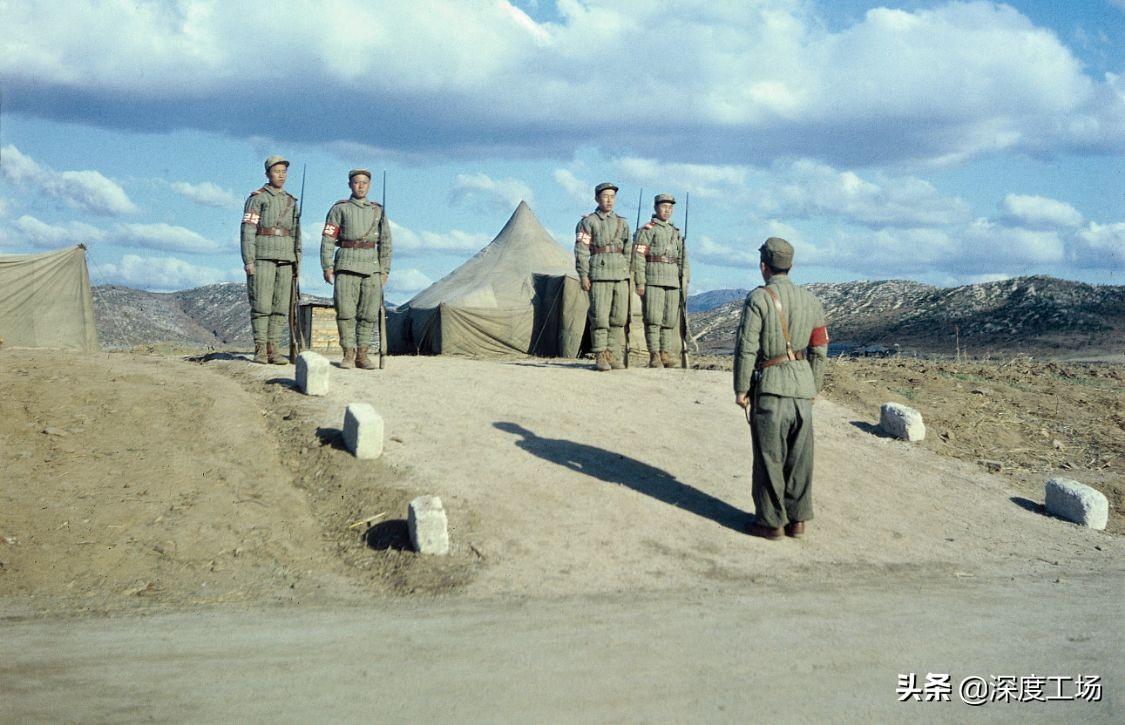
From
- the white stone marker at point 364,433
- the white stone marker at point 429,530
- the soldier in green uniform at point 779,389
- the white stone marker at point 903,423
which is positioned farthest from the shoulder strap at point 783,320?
the white stone marker at point 903,423

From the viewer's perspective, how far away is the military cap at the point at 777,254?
719cm

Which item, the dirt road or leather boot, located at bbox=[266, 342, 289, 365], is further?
leather boot, located at bbox=[266, 342, 289, 365]

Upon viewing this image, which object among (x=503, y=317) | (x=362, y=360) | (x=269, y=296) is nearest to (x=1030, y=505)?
(x=362, y=360)

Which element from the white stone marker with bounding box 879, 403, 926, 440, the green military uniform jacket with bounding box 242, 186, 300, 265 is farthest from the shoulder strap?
the green military uniform jacket with bounding box 242, 186, 300, 265

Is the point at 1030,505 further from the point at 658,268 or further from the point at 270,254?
the point at 270,254

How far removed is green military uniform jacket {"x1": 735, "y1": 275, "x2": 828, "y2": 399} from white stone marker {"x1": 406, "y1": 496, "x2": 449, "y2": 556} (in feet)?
7.61

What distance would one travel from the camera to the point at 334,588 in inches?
232

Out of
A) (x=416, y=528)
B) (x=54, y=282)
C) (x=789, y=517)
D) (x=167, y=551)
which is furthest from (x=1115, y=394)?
(x=54, y=282)

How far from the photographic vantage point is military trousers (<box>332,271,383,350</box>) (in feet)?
36.8

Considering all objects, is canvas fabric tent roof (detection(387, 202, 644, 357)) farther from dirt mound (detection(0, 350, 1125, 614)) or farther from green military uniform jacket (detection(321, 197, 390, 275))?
dirt mound (detection(0, 350, 1125, 614))

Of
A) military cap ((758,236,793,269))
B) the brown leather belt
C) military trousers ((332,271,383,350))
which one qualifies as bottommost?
the brown leather belt

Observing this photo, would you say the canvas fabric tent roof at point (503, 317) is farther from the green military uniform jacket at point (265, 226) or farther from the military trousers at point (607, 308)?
the green military uniform jacket at point (265, 226)

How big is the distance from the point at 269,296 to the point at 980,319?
23281 millimetres

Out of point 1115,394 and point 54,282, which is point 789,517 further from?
point 54,282
